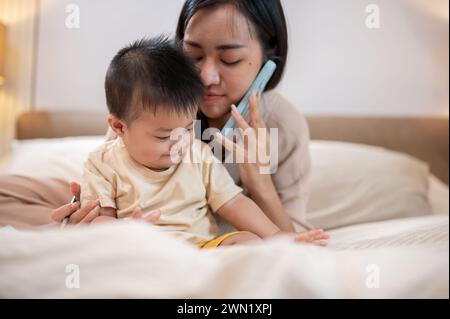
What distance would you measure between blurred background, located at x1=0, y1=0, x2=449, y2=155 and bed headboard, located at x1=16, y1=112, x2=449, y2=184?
0.15 meters

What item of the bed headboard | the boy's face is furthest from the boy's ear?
the bed headboard

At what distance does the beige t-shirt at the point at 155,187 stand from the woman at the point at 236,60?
0.07 ft

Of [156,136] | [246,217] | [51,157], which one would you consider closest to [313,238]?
[246,217]

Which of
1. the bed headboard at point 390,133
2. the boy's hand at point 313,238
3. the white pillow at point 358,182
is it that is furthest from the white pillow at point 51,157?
the white pillow at point 358,182

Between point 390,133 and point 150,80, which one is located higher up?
point 150,80

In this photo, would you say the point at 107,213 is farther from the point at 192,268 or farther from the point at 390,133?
the point at 390,133

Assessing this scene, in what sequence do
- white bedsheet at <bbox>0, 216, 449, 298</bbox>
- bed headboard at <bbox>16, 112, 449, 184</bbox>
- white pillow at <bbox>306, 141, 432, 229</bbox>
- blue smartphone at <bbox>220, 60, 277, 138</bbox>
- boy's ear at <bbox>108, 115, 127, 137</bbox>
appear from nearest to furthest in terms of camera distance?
white bedsheet at <bbox>0, 216, 449, 298</bbox> → boy's ear at <bbox>108, 115, 127, 137</bbox> → blue smartphone at <bbox>220, 60, 277, 138</bbox> → bed headboard at <bbox>16, 112, 449, 184</bbox> → white pillow at <bbox>306, 141, 432, 229</bbox>

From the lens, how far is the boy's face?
1.60 feet

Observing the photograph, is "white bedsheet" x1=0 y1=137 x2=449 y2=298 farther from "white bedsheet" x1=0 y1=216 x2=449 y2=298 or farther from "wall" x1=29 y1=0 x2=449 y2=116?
"wall" x1=29 y1=0 x2=449 y2=116

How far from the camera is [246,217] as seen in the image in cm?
59

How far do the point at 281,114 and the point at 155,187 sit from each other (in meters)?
0.27

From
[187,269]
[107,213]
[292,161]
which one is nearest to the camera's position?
[187,269]

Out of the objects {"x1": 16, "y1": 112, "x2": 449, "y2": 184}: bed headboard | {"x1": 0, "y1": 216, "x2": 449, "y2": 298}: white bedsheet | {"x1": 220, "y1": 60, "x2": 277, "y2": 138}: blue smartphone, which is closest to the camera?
{"x1": 0, "y1": 216, "x2": 449, "y2": 298}: white bedsheet

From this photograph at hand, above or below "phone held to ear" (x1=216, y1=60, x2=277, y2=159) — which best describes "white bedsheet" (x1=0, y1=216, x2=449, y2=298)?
below
